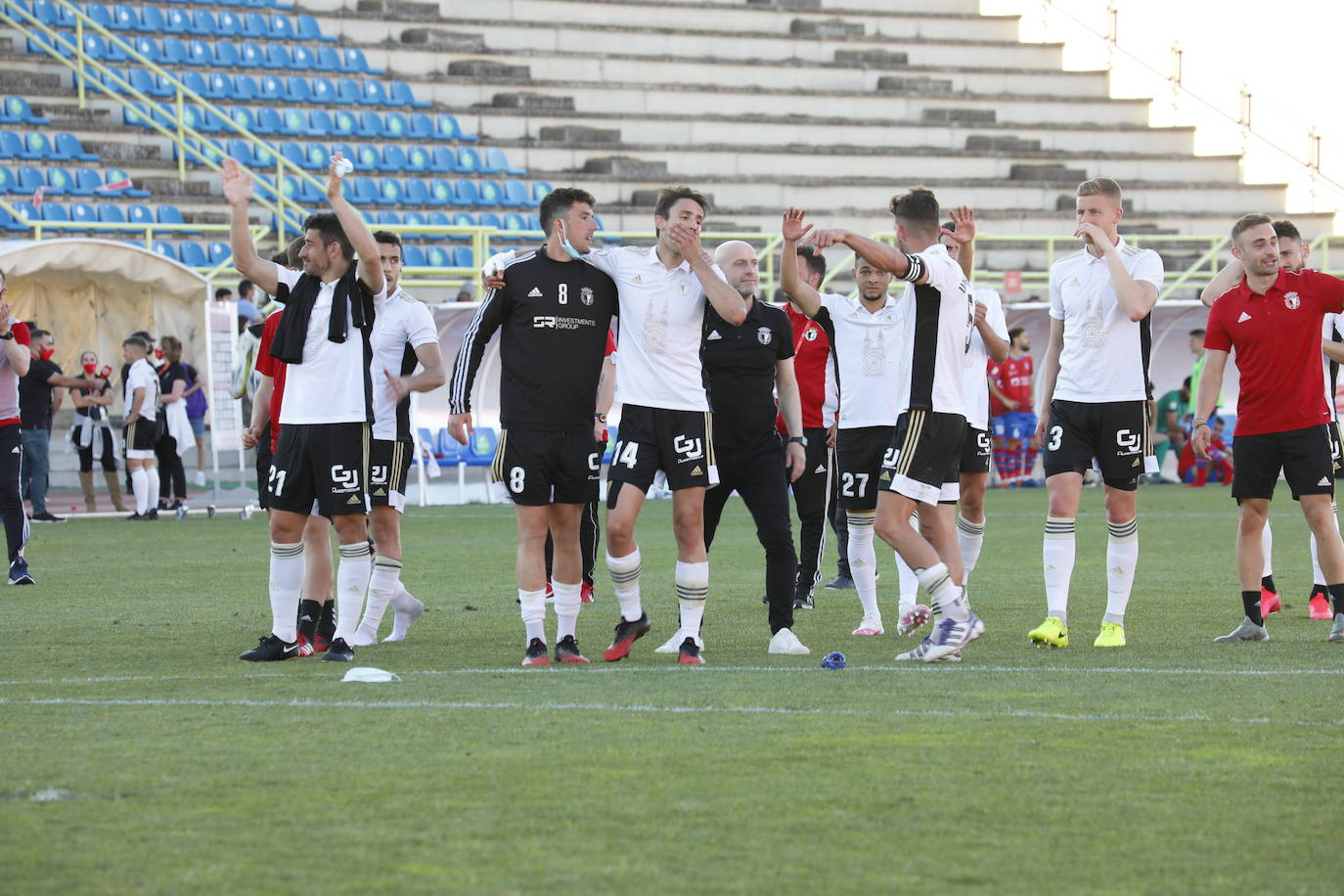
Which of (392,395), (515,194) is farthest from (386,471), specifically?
(515,194)

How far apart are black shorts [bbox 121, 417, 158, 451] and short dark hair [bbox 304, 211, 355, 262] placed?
12.2 m

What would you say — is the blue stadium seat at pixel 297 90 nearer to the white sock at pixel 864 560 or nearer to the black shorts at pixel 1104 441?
the white sock at pixel 864 560

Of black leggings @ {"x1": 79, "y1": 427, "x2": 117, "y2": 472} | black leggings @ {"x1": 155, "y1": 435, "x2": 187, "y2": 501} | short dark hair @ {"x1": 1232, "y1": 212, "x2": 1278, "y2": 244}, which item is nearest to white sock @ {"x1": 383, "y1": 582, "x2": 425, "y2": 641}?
short dark hair @ {"x1": 1232, "y1": 212, "x2": 1278, "y2": 244}

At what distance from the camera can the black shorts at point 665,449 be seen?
7.61m

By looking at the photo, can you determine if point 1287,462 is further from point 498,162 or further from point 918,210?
point 498,162

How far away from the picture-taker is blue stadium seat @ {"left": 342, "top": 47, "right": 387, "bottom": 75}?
3158 centimetres

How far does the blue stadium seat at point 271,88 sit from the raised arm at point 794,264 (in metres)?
22.8

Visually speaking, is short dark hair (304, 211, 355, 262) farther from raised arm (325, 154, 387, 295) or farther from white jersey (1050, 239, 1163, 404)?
white jersey (1050, 239, 1163, 404)

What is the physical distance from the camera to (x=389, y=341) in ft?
27.3

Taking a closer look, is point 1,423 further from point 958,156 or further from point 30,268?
point 958,156

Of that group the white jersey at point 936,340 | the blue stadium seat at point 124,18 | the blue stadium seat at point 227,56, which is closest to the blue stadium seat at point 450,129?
the blue stadium seat at point 227,56

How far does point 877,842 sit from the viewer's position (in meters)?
4.21

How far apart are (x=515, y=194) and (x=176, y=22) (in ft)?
21.7

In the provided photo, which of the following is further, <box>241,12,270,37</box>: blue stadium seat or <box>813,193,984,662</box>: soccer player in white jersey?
<box>241,12,270,37</box>: blue stadium seat
